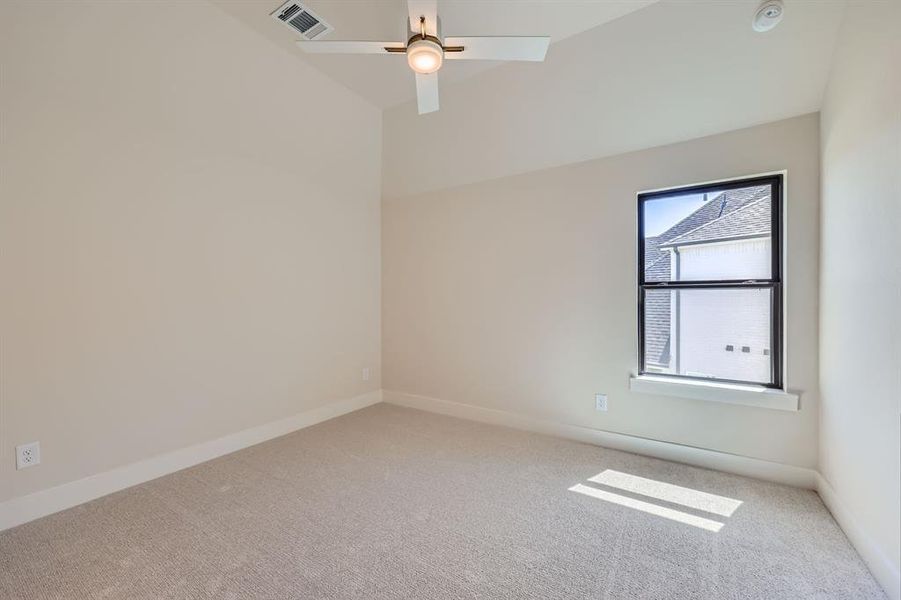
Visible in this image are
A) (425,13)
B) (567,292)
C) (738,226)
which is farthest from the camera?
(567,292)

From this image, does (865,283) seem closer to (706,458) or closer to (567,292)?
(706,458)

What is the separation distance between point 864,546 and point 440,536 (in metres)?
1.93

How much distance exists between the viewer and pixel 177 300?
2.62 metres

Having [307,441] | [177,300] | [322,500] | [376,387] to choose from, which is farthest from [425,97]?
[376,387]

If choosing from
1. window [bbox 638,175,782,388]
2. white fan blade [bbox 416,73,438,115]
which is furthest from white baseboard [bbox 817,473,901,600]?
white fan blade [bbox 416,73,438,115]

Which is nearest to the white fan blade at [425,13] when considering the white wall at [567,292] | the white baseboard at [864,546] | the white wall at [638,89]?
the white wall at [638,89]

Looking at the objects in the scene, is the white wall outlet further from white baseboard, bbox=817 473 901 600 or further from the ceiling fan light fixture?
white baseboard, bbox=817 473 901 600

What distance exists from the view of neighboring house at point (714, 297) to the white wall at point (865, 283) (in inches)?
13.9

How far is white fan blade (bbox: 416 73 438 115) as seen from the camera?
2.03 meters

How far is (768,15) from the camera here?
6.16ft

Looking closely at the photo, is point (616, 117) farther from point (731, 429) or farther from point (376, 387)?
point (376, 387)

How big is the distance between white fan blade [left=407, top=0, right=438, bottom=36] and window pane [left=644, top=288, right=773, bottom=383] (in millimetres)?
2333

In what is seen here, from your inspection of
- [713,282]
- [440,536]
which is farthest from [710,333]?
[440,536]

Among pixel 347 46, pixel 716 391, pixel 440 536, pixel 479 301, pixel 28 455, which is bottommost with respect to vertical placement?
pixel 440 536
